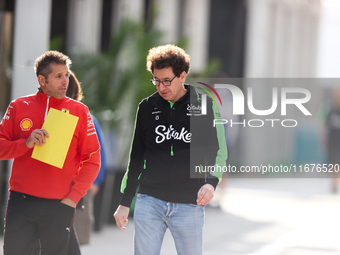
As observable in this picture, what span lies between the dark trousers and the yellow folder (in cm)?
25

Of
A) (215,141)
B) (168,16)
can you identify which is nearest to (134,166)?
(215,141)

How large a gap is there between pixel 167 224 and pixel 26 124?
105 cm

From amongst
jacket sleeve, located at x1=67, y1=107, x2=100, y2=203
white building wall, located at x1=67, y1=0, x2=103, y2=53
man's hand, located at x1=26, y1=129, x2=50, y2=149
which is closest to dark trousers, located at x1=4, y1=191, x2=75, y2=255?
jacket sleeve, located at x1=67, y1=107, x2=100, y2=203

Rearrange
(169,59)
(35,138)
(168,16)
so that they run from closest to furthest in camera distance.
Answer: (35,138) → (169,59) → (168,16)

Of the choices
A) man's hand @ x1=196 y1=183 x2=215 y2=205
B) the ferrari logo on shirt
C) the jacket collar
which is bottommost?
man's hand @ x1=196 y1=183 x2=215 y2=205

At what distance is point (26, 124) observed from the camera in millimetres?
3379

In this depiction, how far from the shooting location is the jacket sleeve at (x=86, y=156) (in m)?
3.44

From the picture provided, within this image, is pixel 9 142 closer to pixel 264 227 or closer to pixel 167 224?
pixel 167 224

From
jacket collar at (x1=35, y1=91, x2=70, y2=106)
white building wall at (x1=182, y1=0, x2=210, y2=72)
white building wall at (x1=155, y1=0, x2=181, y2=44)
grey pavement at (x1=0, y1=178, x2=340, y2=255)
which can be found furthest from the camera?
white building wall at (x1=182, y1=0, x2=210, y2=72)

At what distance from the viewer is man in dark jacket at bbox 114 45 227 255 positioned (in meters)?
3.34

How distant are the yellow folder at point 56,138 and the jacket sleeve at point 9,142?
0.27ft

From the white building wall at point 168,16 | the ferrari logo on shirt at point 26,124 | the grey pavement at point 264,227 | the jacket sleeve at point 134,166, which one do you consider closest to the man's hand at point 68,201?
the jacket sleeve at point 134,166

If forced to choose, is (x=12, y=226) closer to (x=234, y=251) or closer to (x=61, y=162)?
(x=61, y=162)

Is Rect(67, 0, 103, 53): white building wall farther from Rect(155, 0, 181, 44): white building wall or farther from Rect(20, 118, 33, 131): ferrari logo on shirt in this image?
Rect(20, 118, 33, 131): ferrari logo on shirt
